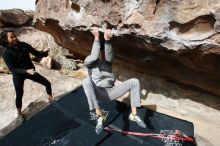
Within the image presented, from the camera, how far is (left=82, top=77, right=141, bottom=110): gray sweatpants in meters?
4.20

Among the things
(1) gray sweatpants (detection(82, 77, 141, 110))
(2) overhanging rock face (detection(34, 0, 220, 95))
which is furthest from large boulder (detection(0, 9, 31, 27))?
(1) gray sweatpants (detection(82, 77, 141, 110))

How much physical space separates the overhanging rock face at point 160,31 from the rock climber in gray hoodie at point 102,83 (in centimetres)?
50

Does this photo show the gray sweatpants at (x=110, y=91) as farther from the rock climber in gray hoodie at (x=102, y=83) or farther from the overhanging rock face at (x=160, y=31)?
the overhanging rock face at (x=160, y=31)

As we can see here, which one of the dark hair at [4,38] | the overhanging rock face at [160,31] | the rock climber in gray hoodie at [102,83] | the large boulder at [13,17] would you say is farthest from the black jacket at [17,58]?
the large boulder at [13,17]

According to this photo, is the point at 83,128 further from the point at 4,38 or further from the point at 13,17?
the point at 13,17

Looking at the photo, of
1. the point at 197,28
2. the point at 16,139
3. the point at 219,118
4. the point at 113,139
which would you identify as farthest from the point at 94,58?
the point at 219,118

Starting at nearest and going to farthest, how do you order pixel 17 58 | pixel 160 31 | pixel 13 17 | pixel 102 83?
pixel 160 31
pixel 102 83
pixel 17 58
pixel 13 17

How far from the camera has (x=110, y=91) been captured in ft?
14.4

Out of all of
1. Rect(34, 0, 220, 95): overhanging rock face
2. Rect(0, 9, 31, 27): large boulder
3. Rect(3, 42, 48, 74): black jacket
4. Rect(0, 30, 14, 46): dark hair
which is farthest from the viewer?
Rect(0, 9, 31, 27): large boulder

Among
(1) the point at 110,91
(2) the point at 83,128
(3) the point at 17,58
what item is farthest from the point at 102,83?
(3) the point at 17,58

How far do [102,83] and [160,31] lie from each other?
1.13 m

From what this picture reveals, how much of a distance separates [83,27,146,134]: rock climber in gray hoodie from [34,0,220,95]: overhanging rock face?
50 centimetres

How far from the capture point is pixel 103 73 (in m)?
4.29

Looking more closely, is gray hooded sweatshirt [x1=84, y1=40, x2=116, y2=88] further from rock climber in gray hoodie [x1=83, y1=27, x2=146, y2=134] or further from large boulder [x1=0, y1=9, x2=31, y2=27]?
large boulder [x1=0, y1=9, x2=31, y2=27]
